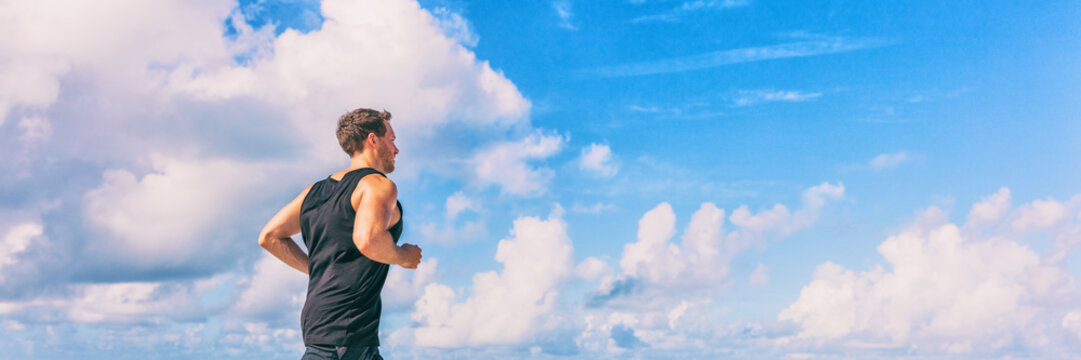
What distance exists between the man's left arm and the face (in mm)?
918

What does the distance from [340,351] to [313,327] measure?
33cm

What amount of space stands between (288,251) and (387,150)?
1444mm

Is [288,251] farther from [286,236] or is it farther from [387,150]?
[387,150]

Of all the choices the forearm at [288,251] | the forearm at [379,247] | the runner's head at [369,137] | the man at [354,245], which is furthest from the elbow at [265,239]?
the forearm at [379,247]

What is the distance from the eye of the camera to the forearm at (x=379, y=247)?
264 inches

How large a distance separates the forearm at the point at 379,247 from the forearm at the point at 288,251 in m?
1.44

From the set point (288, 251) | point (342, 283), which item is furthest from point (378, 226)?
point (288, 251)

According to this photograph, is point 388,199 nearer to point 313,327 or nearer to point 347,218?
point 347,218

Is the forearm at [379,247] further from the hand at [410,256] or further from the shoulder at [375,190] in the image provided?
the shoulder at [375,190]

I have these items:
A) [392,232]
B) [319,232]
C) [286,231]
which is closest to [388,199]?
[392,232]

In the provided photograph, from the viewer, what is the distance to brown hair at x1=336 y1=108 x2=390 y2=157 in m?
7.50

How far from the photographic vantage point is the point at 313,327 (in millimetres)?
7121

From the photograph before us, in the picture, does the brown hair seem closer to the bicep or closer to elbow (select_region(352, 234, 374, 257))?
the bicep

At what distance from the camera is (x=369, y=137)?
295 inches
